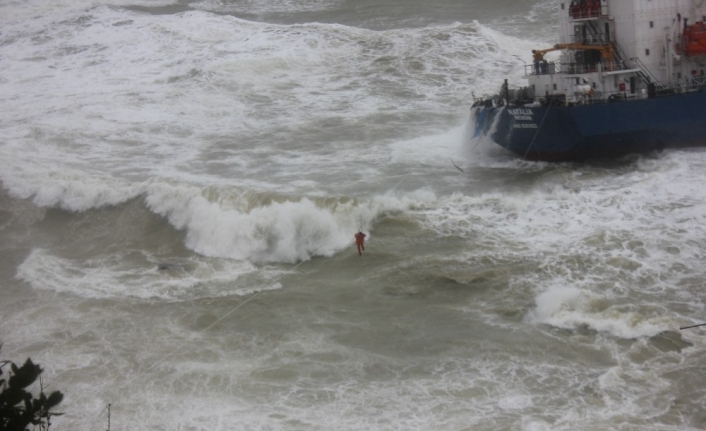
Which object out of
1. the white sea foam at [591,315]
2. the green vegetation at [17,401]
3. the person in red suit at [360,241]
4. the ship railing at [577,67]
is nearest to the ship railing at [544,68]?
the ship railing at [577,67]

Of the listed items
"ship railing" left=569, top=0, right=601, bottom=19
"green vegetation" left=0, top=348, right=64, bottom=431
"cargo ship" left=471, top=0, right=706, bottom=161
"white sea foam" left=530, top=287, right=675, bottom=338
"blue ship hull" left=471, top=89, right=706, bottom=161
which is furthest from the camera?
"ship railing" left=569, top=0, right=601, bottom=19

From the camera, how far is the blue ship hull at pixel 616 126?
23375 millimetres

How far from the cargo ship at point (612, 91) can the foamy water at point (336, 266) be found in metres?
0.72

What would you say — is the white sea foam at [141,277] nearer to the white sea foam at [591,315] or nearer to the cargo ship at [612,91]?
the white sea foam at [591,315]

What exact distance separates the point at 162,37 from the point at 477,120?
901 inches

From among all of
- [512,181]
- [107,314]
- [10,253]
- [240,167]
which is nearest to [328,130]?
[240,167]

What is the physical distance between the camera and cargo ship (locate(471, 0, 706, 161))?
2348cm

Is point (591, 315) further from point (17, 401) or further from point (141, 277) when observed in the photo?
point (17, 401)

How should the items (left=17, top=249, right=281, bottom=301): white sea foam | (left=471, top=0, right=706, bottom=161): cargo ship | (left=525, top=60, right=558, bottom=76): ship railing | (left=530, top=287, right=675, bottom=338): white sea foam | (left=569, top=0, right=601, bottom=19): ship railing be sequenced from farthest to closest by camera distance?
(left=525, top=60, right=558, bottom=76): ship railing < (left=569, top=0, right=601, bottom=19): ship railing < (left=471, top=0, right=706, bottom=161): cargo ship < (left=17, top=249, right=281, bottom=301): white sea foam < (left=530, top=287, right=675, bottom=338): white sea foam

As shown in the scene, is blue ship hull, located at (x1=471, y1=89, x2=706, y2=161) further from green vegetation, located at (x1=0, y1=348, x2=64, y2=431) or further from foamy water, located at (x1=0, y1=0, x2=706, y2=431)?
green vegetation, located at (x1=0, y1=348, x2=64, y2=431)

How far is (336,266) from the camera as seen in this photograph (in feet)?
57.8

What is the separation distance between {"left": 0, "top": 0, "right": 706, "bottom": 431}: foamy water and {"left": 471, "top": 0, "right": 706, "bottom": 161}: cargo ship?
2.36ft

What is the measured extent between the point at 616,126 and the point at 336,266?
1028 cm

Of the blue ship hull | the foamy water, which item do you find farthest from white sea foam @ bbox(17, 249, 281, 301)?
the blue ship hull
